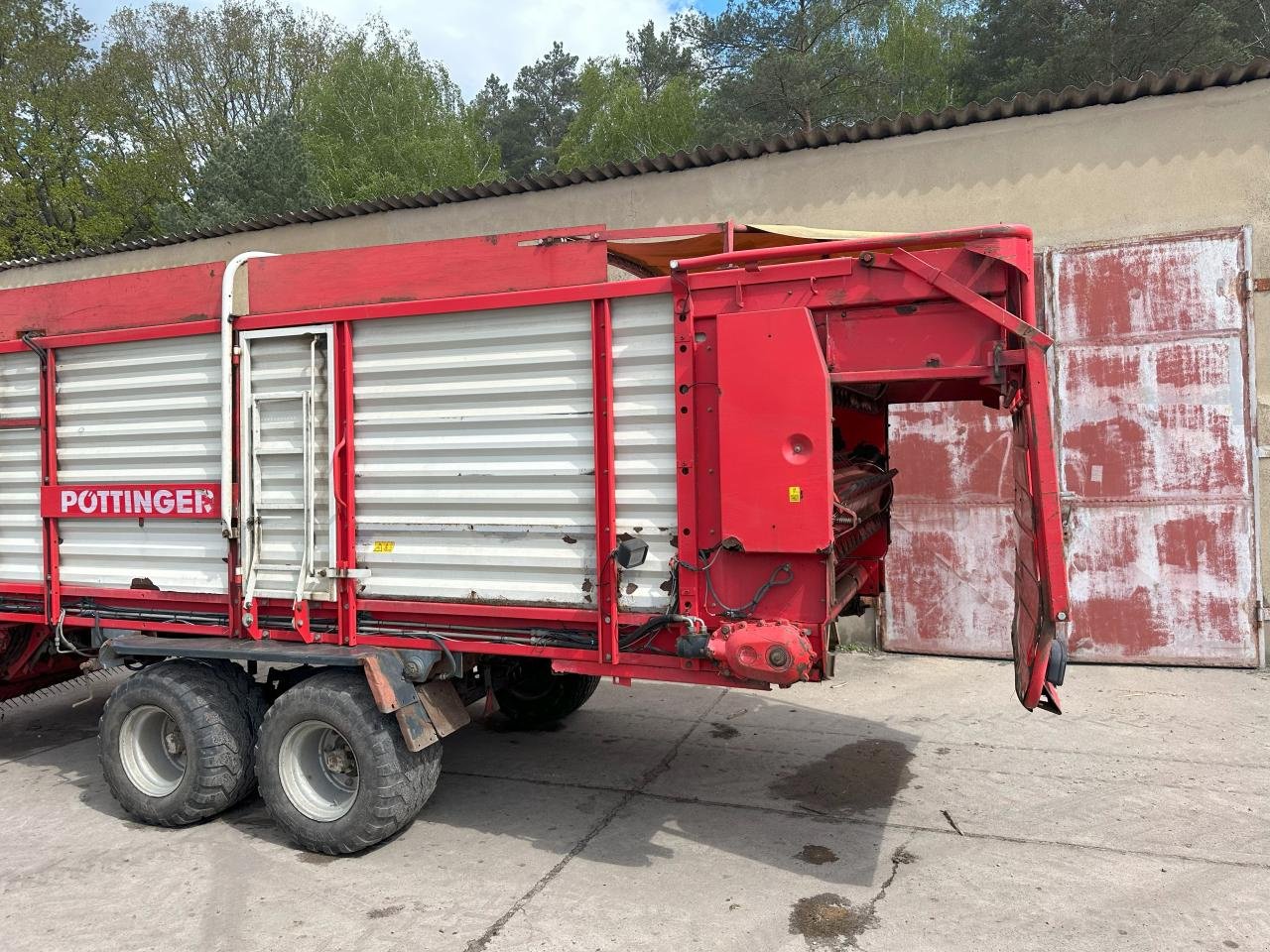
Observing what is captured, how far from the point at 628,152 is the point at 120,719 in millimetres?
26803

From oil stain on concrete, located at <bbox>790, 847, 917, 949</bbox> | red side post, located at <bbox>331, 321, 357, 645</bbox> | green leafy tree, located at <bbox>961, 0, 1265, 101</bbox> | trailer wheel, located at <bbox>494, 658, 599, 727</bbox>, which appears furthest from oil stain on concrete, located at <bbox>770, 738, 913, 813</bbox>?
green leafy tree, located at <bbox>961, 0, 1265, 101</bbox>

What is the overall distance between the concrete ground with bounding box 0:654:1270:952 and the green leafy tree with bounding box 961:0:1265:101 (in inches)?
664

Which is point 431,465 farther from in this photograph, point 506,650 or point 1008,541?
point 1008,541

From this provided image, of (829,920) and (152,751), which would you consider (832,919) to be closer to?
(829,920)

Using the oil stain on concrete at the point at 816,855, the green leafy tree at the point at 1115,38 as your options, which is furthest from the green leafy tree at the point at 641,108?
the oil stain on concrete at the point at 816,855

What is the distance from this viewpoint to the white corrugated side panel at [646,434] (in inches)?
151

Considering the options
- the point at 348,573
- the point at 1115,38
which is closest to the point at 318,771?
the point at 348,573

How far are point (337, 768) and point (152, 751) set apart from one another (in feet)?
3.79

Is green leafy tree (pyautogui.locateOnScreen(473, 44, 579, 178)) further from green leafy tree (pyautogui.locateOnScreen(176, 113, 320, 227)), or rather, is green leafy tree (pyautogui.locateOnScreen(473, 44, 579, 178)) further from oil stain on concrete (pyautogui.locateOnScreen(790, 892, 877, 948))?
oil stain on concrete (pyautogui.locateOnScreen(790, 892, 877, 948))

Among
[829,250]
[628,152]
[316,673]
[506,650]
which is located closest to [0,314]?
[316,673]

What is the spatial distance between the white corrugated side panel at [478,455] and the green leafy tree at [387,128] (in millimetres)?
22806

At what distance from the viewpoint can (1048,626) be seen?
11.4ft

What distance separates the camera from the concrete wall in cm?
695

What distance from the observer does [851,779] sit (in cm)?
506
